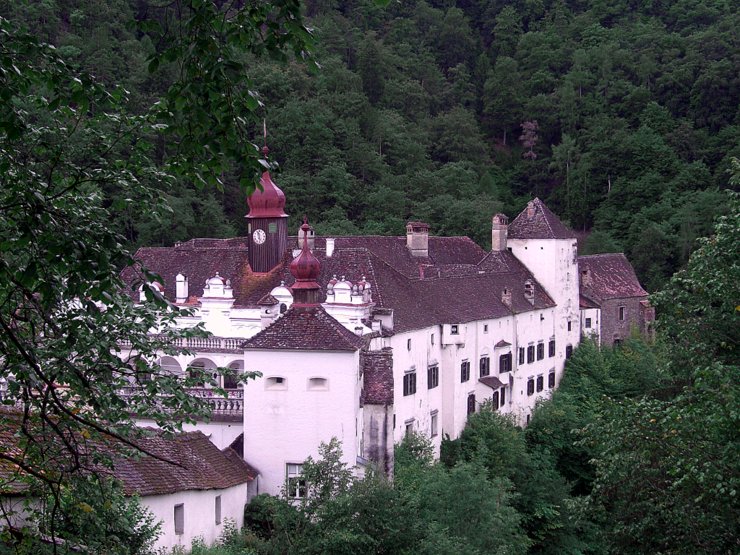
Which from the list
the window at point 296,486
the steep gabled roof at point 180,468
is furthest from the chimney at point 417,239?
the window at point 296,486

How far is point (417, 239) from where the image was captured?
4959cm

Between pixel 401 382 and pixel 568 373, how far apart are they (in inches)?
712

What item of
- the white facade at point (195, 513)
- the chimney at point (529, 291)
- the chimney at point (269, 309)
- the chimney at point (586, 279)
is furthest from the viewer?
the chimney at point (586, 279)

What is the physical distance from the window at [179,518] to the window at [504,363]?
23.4m

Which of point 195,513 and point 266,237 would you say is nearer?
point 195,513

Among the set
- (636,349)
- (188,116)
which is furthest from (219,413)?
(636,349)

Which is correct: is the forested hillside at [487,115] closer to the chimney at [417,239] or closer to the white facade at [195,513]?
the chimney at [417,239]

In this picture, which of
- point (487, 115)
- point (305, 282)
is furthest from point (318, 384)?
point (487, 115)

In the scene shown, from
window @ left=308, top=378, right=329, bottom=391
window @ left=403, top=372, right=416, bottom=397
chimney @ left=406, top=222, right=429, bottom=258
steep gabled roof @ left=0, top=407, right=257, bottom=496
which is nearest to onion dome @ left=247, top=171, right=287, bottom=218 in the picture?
chimney @ left=406, top=222, right=429, bottom=258

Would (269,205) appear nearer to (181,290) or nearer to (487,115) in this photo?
(181,290)

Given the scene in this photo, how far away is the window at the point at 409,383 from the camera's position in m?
34.7

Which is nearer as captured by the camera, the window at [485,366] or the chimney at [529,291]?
the window at [485,366]

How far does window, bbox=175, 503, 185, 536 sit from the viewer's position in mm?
21438

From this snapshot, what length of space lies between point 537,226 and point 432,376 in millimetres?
16210
